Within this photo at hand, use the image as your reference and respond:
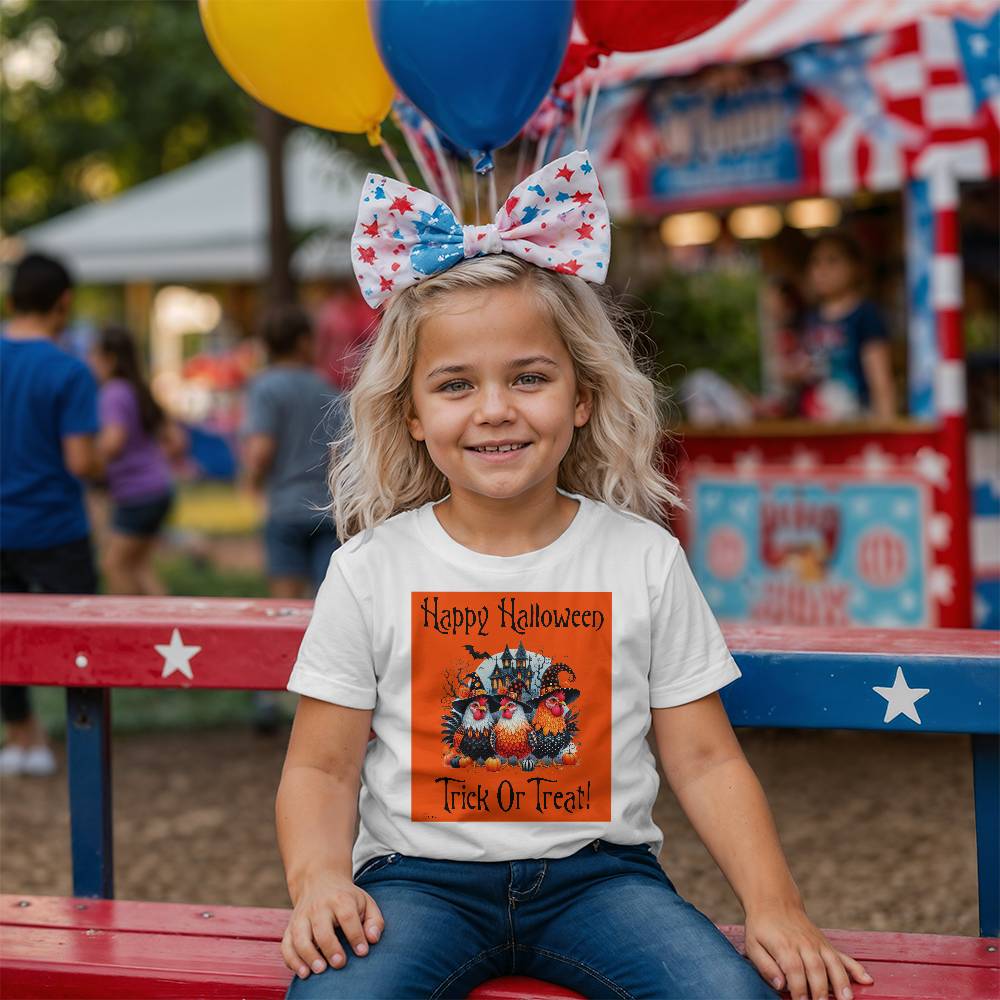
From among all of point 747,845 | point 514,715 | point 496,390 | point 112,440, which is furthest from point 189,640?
point 112,440

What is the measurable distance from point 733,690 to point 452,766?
52cm

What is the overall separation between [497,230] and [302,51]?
930 mm

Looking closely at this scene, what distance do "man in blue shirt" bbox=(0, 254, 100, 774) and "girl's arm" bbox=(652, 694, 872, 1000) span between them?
10.3ft

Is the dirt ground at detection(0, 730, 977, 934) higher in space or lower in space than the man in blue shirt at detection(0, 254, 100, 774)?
lower

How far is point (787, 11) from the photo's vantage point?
5.44 m

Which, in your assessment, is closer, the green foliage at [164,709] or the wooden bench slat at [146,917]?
the wooden bench slat at [146,917]

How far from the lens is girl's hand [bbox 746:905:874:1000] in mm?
1962

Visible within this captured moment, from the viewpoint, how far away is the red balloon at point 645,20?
2.96 metres

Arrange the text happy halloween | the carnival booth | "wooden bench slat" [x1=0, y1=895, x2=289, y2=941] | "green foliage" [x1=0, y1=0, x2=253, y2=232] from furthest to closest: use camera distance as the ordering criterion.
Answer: "green foliage" [x1=0, y1=0, x2=253, y2=232]
the carnival booth
"wooden bench slat" [x1=0, y1=895, x2=289, y2=941]
the text happy halloween

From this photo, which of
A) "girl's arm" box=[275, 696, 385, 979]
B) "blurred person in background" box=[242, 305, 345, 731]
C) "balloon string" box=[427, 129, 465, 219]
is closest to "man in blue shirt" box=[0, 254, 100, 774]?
"blurred person in background" box=[242, 305, 345, 731]

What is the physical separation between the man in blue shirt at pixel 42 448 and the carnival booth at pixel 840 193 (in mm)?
1967

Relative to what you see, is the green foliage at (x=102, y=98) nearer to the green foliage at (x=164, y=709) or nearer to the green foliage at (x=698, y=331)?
the green foliage at (x=698, y=331)

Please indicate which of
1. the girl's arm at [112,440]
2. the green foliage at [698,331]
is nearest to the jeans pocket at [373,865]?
the green foliage at [698,331]

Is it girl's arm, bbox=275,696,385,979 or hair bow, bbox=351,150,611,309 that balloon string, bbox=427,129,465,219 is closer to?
hair bow, bbox=351,150,611,309
